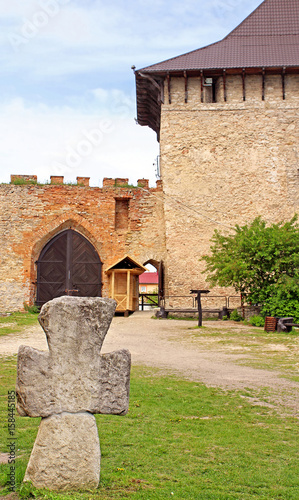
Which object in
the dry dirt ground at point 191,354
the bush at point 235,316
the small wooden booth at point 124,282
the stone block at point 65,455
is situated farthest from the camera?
the small wooden booth at point 124,282

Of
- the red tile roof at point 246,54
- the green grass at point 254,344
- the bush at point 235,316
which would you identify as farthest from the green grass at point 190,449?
the red tile roof at point 246,54

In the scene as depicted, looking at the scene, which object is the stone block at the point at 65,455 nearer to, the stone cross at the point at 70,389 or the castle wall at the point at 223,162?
the stone cross at the point at 70,389

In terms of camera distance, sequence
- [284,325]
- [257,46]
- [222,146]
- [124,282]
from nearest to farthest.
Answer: [284,325] → [124,282] → [222,146] → [257,46]

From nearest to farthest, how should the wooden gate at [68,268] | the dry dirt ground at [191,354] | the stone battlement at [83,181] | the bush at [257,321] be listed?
1. the dry dirt ground at [191,354]
2. the bush at [257,321]
3. the wooden gate at [68,268]
4. the stone battlement at [83,181]

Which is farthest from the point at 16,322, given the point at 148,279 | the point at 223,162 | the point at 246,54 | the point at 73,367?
the point at 148,279

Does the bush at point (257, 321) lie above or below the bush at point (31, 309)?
below

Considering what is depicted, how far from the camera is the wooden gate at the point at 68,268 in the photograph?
21.2 metres

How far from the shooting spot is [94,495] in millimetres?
3406

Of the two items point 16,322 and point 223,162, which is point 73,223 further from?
point 223,162

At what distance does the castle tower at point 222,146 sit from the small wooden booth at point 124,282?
148cm

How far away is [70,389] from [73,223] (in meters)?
18.3

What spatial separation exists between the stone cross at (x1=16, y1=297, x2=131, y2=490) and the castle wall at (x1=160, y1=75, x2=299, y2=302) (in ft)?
54.4

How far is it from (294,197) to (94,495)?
18775 millimetres

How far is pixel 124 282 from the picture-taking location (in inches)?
798
